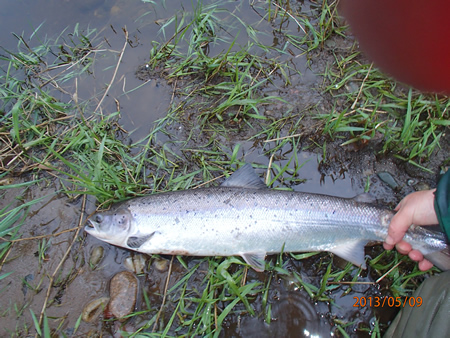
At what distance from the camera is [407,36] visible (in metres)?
4.11

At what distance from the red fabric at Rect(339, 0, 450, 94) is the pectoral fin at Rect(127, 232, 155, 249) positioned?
356cm

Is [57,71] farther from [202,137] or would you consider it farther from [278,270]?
[278,270]

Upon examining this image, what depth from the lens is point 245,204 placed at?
2.93 m

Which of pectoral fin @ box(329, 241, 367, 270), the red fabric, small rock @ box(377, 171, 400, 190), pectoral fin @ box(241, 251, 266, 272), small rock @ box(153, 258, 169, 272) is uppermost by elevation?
the red fabric

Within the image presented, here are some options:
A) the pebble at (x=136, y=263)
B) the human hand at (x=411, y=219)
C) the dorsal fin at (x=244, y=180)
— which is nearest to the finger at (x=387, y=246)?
the human hand at (x=411, y=219)

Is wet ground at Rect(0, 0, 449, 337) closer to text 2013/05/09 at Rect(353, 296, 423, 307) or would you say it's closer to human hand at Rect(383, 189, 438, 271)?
text 2013/05/09 at Rect(353, 296, 423, 307)

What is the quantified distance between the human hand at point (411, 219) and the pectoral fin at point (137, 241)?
2.29 meters

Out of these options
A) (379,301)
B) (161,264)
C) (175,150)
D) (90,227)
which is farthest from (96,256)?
(379,301)

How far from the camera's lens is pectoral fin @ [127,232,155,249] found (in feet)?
9.64

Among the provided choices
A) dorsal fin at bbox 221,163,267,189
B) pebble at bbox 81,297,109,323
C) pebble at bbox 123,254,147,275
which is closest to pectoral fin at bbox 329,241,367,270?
dorsal fin at bbox 221,163,267,189

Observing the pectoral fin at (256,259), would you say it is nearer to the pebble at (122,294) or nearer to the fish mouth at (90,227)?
the pebble at (122,294)

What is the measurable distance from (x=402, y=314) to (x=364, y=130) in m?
1.93

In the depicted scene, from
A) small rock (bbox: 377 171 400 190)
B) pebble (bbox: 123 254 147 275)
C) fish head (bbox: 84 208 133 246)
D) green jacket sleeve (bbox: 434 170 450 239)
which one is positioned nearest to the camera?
green jacket sleeve (bbox: 434 170 450 239)

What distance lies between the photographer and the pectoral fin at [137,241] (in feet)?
9.64
